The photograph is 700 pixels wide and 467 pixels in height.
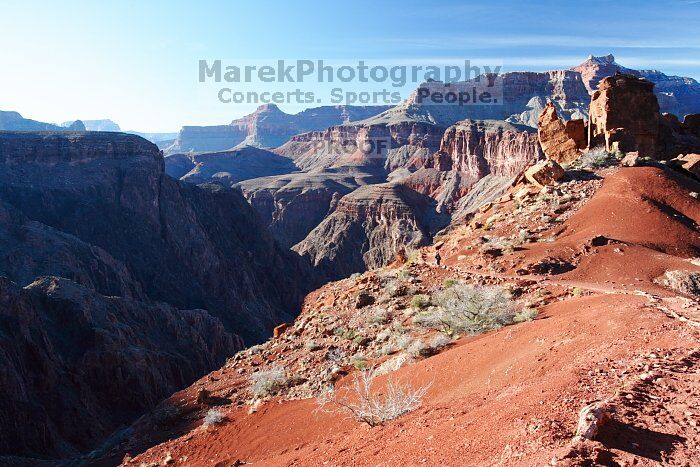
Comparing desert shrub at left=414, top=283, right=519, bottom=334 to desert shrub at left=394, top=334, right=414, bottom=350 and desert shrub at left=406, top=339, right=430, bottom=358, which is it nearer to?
desert shrub at left=394, top=334, right=414, bottom=350

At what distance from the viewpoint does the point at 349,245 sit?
9338 centimetres

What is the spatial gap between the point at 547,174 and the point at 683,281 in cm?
949

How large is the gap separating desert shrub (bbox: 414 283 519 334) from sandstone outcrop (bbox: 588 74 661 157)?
15.7m

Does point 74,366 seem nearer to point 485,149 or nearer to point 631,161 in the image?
point 631,161

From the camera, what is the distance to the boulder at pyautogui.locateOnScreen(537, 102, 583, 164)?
26641mm

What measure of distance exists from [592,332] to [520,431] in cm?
371

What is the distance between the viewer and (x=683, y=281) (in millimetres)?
12453

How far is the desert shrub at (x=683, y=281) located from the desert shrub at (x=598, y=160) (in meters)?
10.0

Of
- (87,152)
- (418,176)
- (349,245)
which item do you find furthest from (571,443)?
(418,176)

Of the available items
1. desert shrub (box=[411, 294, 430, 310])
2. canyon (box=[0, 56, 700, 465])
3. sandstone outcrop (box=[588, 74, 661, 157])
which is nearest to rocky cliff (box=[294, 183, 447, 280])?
canyon (box=[0, 56, 700, 465])

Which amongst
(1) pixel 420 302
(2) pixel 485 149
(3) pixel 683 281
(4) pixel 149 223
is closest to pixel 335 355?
(1) pixel 420 302

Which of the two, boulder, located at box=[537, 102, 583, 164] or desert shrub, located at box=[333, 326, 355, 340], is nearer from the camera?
desert shrub, located at box=[333, 326, 355, 340]

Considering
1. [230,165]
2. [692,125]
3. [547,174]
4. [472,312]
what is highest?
[692,125]

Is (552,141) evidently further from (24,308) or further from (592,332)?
(24,308)
